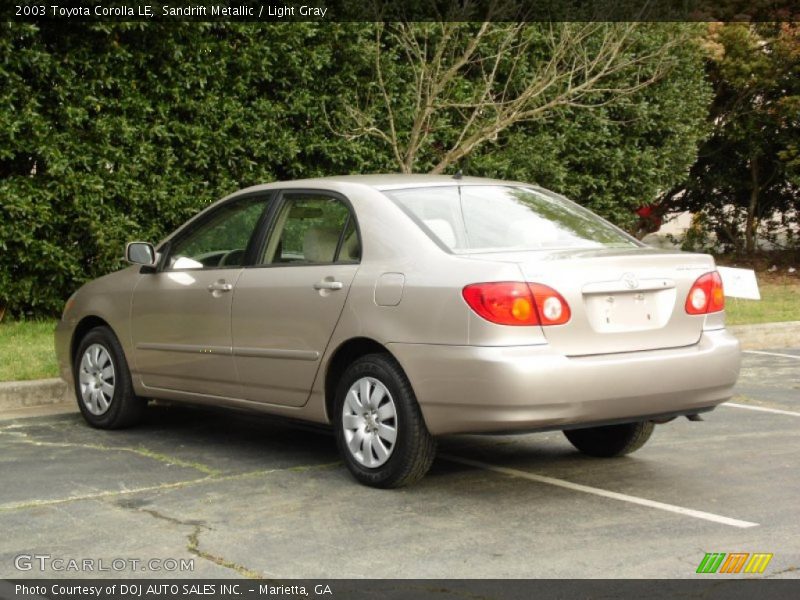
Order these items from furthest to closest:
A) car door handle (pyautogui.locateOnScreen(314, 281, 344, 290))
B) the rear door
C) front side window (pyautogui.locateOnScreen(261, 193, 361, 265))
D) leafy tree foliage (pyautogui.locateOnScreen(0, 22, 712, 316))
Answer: leafy tree foliage (pyautogui.locateOnScreen(0, 22, 712, 316))
front side window (pyautogui.locateOnScreen(261, 193, 361, 265))
the rear door
car door handle (pyautogui.locateOnScreen(314, 281, 344, 290))

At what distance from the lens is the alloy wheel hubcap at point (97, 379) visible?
8.33 m

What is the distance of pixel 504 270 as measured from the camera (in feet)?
19.7

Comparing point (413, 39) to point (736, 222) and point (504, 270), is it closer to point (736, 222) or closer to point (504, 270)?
point (504, 270)

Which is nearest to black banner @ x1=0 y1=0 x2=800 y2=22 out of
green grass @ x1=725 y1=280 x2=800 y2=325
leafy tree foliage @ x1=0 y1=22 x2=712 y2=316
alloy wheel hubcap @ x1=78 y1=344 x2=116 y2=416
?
leafy tree foliage @ x1=0 y1=22 x2=712 y2=316

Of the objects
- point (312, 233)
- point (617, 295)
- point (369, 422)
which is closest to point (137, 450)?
point (312, 233)

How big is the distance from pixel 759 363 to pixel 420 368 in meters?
6.54

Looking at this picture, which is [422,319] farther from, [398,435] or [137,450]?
[137,450]

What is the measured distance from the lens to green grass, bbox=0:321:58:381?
31.9 feet

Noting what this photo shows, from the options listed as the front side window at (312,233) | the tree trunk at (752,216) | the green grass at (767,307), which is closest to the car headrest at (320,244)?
the front side window at (312,233)

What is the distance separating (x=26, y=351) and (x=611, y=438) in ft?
18.5

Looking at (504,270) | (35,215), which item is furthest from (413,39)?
(504,270)

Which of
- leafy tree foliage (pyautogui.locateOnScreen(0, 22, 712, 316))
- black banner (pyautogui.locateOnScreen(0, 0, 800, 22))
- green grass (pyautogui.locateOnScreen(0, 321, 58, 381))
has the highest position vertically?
black banner (pyautogui.locateOnScreen(0, 0, 800, 22))

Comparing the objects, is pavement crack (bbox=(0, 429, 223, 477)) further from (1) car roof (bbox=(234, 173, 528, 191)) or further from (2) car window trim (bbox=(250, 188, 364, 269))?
(1) car roof (bbox=(234, 173, 528, 191))
